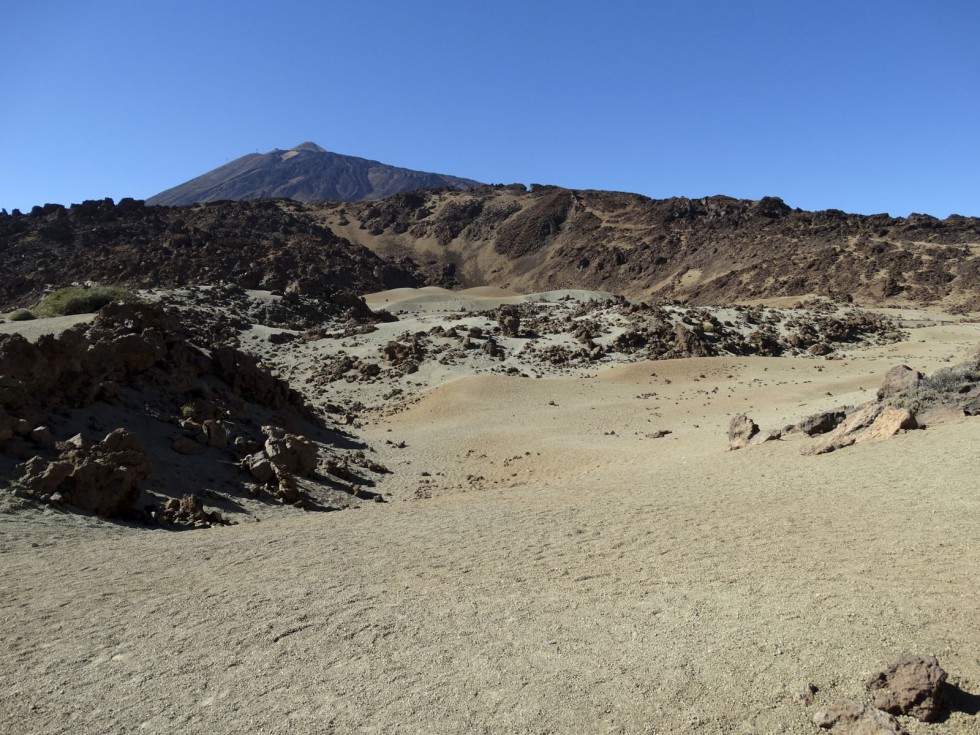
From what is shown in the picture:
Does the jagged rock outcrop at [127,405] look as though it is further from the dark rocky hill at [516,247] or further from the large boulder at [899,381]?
the dark rocky hill at [516,247]

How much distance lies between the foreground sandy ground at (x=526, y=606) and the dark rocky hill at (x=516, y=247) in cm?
3465

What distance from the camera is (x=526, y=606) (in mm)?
5801

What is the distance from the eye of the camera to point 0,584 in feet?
20.6

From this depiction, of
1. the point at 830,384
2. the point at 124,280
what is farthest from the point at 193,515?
the point at 124,280

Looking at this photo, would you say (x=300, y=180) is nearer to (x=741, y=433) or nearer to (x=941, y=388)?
→ (x=741, y=433)

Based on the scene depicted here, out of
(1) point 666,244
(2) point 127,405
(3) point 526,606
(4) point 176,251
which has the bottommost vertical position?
(3) point 526,606

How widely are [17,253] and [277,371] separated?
135 feet

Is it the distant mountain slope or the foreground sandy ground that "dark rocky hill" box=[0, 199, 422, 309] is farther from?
the distant mountain slope

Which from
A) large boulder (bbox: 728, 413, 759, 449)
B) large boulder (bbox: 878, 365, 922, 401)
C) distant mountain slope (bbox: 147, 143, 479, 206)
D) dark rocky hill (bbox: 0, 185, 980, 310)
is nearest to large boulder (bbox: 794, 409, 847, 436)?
large boulder (bbox: 728, 413, 759, 449)

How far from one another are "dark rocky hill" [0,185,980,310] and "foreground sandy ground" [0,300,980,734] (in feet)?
114

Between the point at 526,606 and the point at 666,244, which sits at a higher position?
the point at 666,244

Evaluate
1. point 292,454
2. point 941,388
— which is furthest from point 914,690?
point 292,454

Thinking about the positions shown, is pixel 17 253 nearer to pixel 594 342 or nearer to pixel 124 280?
pixel 124 280

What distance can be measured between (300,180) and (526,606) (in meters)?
163
